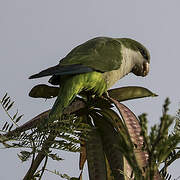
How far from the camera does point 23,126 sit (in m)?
1.83

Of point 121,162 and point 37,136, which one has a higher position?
point 37,136

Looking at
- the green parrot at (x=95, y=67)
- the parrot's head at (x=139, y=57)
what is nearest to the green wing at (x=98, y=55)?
the green parrot at (x=95, y=67)

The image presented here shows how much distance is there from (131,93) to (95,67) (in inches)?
17.9

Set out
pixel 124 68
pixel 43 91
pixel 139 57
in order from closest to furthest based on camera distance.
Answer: pixel 43 91 < pixel 124 68 < pixel 139 57

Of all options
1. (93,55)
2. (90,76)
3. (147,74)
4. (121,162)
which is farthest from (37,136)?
(147,74)

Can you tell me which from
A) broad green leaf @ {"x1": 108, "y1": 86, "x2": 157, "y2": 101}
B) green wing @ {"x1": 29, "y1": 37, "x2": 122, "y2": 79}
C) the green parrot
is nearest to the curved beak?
the green parrot

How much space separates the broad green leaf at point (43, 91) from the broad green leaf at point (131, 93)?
0.36m

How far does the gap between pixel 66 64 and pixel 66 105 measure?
1.58 ft

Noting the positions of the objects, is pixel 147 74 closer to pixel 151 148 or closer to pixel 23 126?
pixel 23 126

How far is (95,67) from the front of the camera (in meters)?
2.53

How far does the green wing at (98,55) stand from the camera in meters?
2.55

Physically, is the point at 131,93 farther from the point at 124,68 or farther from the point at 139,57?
the point at 139,57

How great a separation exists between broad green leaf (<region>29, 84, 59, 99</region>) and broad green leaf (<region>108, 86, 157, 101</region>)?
357mm

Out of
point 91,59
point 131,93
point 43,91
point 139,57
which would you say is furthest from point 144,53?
point 43,91
